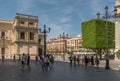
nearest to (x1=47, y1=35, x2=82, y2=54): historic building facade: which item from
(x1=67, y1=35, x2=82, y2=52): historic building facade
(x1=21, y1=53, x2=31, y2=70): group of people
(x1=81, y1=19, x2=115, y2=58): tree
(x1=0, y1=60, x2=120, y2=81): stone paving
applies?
(x1=67, y1=35, x2=82, y2=52): historic building facade

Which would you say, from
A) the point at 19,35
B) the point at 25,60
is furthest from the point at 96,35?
the point at 25,60

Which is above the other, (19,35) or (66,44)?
(19,35)

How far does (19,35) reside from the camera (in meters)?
74.4

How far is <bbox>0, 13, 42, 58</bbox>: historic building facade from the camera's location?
7425cm

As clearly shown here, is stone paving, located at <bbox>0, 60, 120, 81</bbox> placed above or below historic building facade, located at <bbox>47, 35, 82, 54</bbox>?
below

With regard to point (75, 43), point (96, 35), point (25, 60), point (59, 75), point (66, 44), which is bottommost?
point (59, 75)

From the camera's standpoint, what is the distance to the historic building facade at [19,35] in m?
74.2

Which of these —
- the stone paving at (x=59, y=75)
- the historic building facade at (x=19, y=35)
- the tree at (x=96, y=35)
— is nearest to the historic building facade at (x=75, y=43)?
the historic building facade at (x=19, y=35)

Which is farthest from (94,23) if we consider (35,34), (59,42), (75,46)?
(59,42)

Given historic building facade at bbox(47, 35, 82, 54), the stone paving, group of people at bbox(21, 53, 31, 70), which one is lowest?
the stone paving

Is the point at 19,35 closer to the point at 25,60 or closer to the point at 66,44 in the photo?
the point at 25,60

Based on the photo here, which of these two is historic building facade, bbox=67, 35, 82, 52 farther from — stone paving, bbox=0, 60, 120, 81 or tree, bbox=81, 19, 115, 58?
stone paving, bbox=0, 60, 120, 81

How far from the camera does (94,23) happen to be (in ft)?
204

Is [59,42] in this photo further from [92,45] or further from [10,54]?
[92,45]
